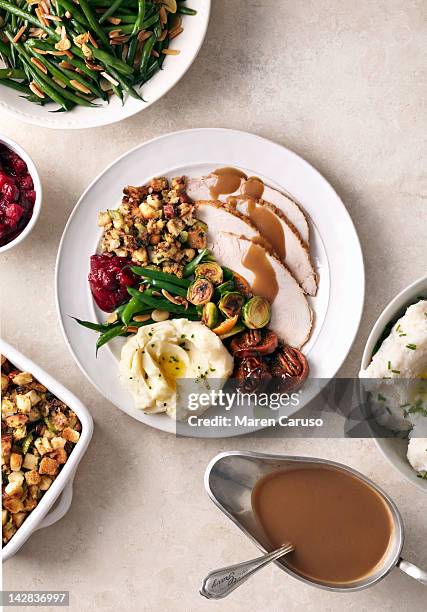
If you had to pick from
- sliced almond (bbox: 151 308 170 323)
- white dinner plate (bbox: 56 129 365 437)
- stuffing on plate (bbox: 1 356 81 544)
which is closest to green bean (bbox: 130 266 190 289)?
sliced almond (bbox: 151 308 170 323)

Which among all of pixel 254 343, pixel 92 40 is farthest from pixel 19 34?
pixel 254 343

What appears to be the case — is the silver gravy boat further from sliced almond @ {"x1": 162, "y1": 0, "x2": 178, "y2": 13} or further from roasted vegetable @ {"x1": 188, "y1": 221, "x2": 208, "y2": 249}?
sliced almond @ {"x1": 162, "y1": 0, "x2": 178, "y2": 13}

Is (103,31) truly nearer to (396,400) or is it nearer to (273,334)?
(273,334)

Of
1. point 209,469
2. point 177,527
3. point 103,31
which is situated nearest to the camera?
point 209,469

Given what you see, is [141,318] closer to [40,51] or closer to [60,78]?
[60,78]

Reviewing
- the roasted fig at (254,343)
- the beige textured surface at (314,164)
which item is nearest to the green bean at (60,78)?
the beige textured surface at (314,164)

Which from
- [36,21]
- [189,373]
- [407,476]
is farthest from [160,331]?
[36,21]
